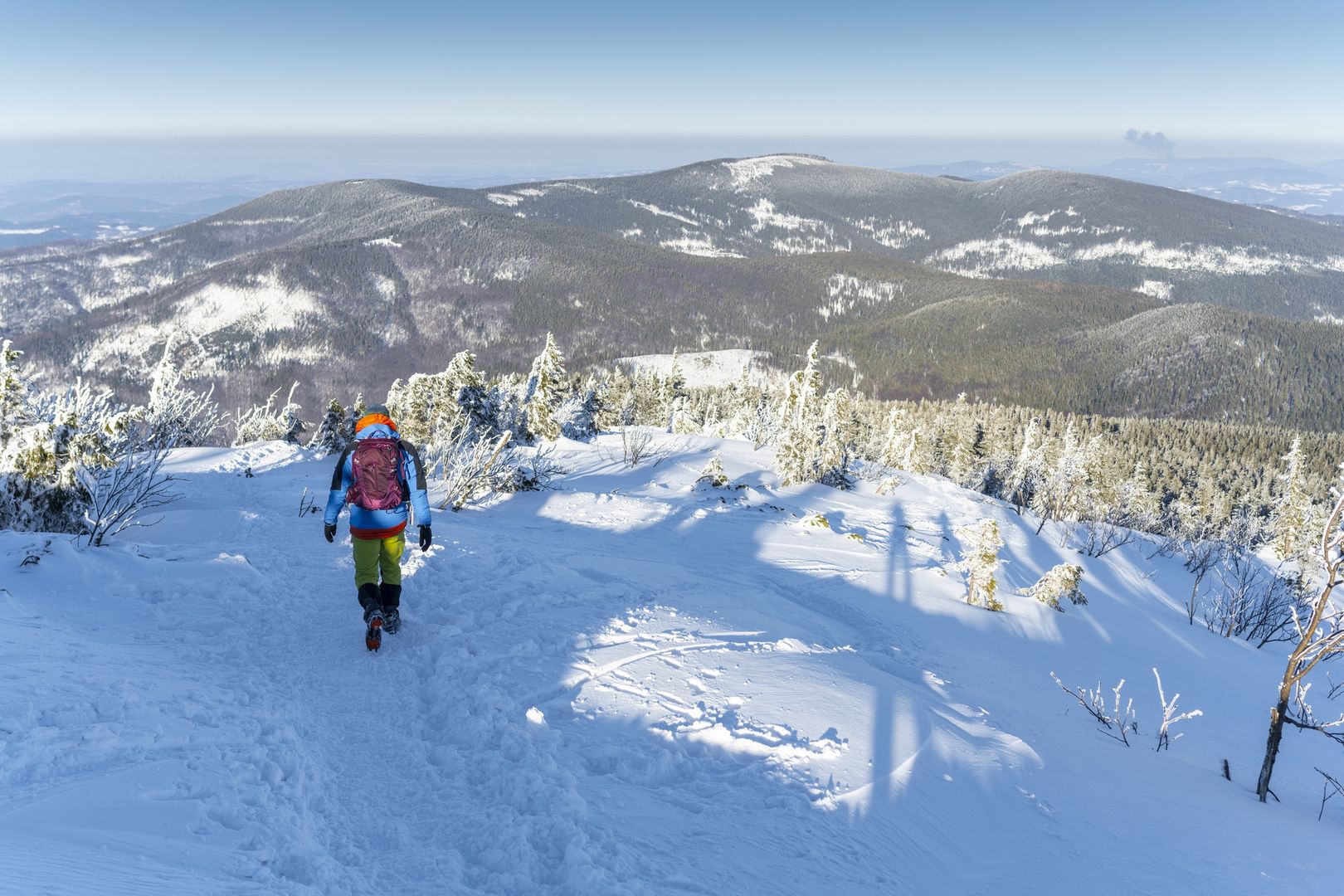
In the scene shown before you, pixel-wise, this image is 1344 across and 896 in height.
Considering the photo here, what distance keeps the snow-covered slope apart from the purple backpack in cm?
132

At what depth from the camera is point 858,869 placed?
11.7 ft

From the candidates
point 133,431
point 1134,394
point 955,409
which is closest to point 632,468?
point 133,431

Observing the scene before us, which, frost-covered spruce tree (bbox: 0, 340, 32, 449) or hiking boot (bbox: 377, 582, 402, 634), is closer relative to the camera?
hiking boot (bbox: 377, 582, 402, 634)

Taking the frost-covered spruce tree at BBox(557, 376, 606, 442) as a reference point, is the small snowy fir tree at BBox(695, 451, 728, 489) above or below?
above

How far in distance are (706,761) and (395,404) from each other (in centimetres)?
3263

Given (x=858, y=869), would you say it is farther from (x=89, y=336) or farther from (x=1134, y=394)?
(x=89, y=336)

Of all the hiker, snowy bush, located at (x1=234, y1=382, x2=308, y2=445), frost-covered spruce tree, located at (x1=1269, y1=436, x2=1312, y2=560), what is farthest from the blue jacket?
frost-covered spruce tree, located at (x1=1269, y1=436, x2=1312, y2=560)

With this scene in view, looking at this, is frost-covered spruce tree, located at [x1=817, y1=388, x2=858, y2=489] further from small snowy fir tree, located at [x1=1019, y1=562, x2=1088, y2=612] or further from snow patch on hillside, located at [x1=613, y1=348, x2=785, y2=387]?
snow patch on hillside, located at [x1=613, y1=348, x2=785, y2=387]

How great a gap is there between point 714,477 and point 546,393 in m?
17.1

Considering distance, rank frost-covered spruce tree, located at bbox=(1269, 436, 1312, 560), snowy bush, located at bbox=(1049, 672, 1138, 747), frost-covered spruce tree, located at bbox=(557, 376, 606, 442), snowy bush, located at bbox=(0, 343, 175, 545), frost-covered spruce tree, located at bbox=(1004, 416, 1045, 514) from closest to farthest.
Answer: snowy bush, located at bbox=(1049, 672, 1138, 747)
snowy bush, located at bbox=(0, 343, 175, 545)
frost-covered spruce tree, located at bbox=(557, 376, 606, 442)
frost-covered spruce tree, located at bbox=(1269, 436, 1312, 560)
frost-covered spruce tree, located at bbox=(1004, 416, 1045, 514)

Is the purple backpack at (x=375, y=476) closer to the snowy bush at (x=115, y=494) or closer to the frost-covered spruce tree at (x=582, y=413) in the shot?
the snowy bush at (x=115, y=494)

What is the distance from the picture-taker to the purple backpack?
618 centimetres

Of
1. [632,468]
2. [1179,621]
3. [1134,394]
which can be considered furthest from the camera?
[1134,394]

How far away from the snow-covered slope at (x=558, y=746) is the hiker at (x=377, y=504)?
1.49ft
